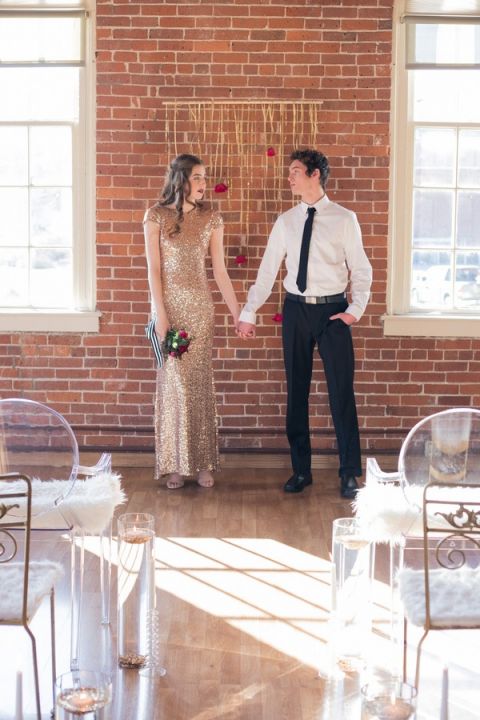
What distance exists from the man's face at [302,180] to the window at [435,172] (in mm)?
752

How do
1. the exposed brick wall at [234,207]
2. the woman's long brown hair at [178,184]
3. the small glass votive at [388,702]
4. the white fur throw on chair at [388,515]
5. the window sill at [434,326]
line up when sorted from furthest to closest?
1. the window sill at [434,326]
2. the exposed brick wall at [234,207]
3. the woman's long brown hair at [178,184]
4. the white fur throw on chair at [388,515]
5. the small glass votive at [388,702]

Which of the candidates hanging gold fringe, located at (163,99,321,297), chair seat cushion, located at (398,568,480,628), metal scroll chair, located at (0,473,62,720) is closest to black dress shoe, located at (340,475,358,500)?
hanging gold fringe, located at (163,99,321,297)

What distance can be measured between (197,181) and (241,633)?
2529 mm

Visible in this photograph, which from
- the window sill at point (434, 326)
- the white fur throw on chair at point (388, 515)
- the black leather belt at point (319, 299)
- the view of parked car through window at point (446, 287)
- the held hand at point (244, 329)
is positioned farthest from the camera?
the view of parked car through window at point (446, 287)

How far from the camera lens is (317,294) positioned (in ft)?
18.6

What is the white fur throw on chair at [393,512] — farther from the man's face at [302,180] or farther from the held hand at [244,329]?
the man's face at [302,180]

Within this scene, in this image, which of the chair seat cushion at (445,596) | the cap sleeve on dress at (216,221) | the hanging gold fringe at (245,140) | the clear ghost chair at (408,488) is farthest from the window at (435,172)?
the chair seat cushion at (445,596)

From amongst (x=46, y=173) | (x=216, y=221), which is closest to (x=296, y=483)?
(x=216, y=221)

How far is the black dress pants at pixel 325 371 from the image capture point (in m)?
5.68

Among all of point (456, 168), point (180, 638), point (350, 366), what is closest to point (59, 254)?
point (350, 366)

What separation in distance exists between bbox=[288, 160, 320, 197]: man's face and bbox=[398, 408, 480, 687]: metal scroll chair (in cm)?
251

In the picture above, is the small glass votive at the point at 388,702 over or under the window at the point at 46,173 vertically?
under

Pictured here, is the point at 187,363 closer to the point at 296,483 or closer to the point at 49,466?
the point at 296,483

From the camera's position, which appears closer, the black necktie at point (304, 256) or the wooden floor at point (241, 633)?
the wooden floor at point (241, 633)
